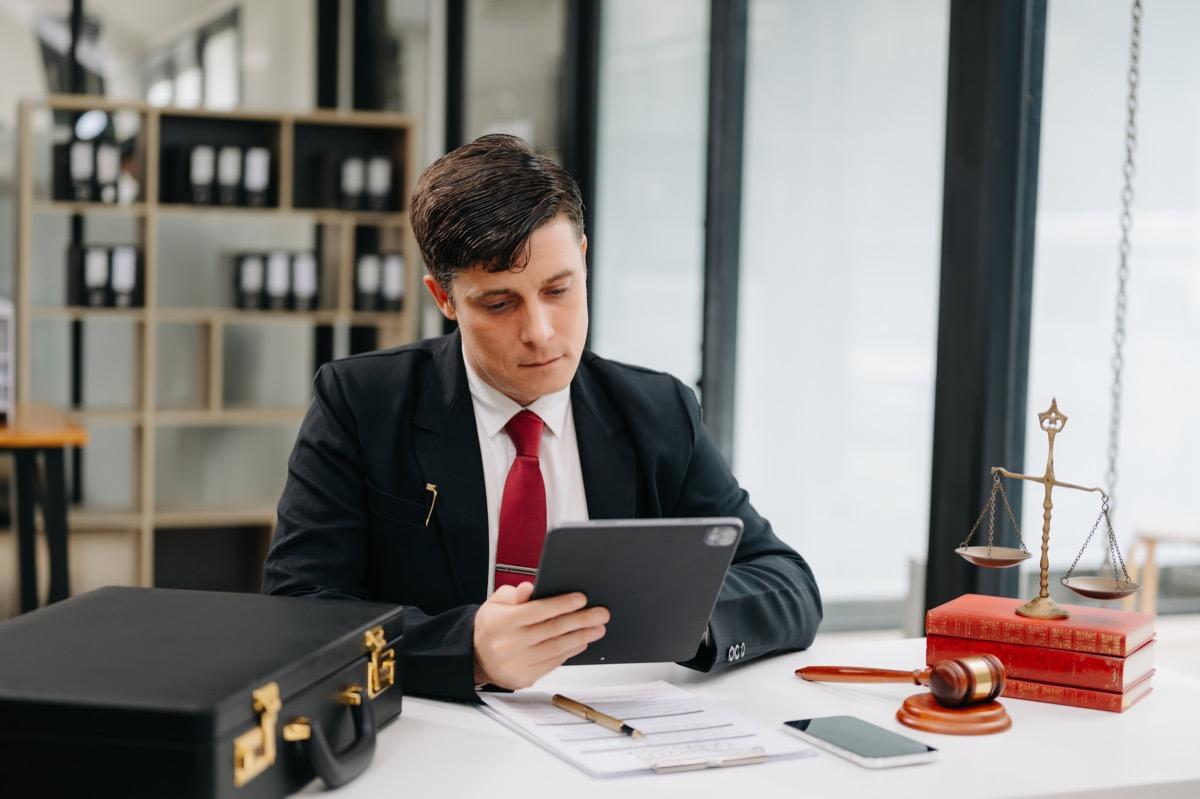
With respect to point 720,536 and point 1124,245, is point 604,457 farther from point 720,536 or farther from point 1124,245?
point 1124,245

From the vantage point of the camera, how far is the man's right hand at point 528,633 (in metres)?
1.31

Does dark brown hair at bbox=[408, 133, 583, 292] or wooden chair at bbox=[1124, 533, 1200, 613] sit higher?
dark brown hair at bbox=[408, 133, 583, 292]

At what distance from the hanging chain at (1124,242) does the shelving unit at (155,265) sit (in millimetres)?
3220

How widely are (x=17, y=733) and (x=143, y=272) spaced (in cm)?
413

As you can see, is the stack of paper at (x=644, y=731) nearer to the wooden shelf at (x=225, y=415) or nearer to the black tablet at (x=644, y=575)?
the black tablet at (x=644, y=575)

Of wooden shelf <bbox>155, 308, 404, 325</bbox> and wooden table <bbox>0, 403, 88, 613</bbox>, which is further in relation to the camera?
wooden shelf <bbox>155, 308, 404, 325</bbox>

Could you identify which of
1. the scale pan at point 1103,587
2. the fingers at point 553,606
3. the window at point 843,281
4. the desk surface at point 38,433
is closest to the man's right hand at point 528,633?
Result: the fingers at point 553,606

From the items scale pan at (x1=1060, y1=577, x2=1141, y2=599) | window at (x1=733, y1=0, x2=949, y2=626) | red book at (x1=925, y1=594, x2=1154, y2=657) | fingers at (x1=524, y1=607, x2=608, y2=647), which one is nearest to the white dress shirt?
fingers at (x1=524, y1=607, x2=608, y2=647)

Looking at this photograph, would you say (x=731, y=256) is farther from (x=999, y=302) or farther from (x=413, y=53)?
(x=413, y=53)

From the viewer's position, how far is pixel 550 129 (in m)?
5.32

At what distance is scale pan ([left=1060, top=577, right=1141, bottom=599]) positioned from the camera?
57.3 inches

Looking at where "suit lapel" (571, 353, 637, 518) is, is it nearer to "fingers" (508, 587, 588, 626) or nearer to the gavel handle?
the gavel handle

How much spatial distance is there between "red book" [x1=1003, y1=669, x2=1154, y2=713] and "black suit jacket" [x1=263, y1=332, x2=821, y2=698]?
30 cm

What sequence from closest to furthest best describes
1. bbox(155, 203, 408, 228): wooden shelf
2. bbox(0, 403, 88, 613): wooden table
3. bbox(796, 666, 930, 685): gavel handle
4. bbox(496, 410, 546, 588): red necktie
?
bbox(796, 666, 930, 685): gavel handle < bbox(496, 410, 546, 588): red necktie < bbox(0, 403, 88, 613): wooden table < bbox(155, 203, 408, 228): wooden shelf
